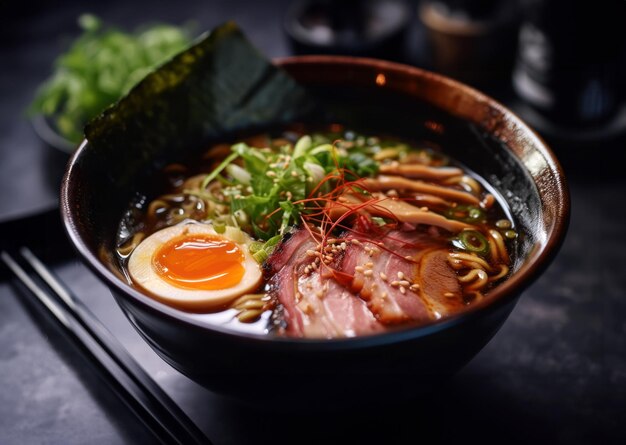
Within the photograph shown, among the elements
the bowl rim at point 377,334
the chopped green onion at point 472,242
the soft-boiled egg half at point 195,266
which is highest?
the bowl rim at point 377,334

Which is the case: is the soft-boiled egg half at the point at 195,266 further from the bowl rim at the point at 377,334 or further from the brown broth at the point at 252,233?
the bowl rim at the point at 377,334

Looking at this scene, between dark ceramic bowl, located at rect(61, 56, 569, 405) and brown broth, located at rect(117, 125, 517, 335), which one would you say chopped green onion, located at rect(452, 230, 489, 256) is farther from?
dark ceramic bowl, located at rect(61, 56, 569, 405)

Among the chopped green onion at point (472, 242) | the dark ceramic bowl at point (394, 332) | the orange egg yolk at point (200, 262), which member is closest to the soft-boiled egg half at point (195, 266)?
the orange egg yolk at point (200, 262)

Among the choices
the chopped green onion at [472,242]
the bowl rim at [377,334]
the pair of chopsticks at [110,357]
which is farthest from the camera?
the chopped green onion at [472,242]

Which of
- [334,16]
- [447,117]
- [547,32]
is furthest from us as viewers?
[334,16]

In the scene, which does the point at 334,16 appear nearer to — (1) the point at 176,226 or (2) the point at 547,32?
(2) the point at 547,32

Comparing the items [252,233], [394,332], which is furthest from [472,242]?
[394,332]

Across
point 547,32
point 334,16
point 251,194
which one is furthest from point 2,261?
point 547,32
